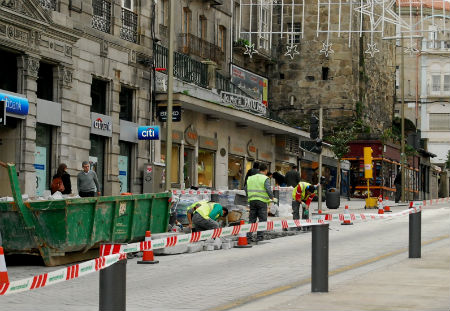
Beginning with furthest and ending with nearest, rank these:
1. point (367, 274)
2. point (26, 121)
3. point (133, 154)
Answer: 1. point (133, 154)
2. point (26, 121)
3. point (367, 274)

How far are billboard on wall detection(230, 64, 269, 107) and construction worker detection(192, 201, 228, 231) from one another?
958 inches

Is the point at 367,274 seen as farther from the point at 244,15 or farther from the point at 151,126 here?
the point at 244,15

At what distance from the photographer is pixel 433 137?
89375 mm

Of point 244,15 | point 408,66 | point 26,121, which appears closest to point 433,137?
point 408,66

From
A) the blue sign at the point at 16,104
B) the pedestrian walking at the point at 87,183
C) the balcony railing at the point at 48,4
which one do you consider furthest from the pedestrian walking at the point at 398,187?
the pedestrian walking at the point at 87,183

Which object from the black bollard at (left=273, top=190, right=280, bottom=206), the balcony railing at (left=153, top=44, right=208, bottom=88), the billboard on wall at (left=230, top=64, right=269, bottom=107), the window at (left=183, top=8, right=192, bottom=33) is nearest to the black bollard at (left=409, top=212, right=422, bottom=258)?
the black bollard at (left=273, top=190, right=280, bottom=206)

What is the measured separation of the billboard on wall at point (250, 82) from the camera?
141 ft

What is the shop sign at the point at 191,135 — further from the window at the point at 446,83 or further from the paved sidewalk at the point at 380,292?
the window at the point at 446,83

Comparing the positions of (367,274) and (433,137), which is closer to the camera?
(367,274)

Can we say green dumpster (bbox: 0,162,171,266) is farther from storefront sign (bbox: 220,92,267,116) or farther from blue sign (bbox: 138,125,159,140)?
storefront sign (bbox: 220,92,267,116)

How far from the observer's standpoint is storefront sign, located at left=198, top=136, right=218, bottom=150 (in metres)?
37.2

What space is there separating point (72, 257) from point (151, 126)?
14.7 m

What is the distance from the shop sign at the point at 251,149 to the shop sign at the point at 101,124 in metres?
13.5

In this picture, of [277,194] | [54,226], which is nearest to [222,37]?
[277,194]
